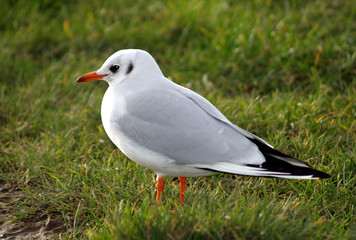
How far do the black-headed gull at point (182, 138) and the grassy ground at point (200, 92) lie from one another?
0.73 ft

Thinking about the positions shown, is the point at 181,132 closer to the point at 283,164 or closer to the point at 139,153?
the point at 139,153

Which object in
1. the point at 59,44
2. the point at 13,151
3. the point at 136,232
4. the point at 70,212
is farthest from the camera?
the point at 59,44

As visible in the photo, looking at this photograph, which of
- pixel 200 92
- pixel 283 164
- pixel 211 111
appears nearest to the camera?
pixel 283 164

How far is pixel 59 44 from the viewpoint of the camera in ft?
19.8

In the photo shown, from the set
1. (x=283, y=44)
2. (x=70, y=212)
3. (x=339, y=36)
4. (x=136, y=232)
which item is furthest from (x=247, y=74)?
(x=136, y=232)

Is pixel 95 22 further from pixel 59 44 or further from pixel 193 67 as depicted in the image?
pixel 193 67

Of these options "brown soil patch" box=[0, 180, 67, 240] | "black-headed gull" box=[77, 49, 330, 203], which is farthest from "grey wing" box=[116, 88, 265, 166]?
"brown soil patch" box=[0, 180, 67, 240]

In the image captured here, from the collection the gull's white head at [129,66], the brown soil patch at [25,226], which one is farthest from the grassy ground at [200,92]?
the gull's white head at [129,66]

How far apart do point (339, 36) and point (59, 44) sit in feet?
10.9

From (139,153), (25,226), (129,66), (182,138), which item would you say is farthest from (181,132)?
(25,226)

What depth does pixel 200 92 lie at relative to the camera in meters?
5.01

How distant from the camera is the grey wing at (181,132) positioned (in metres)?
2.95

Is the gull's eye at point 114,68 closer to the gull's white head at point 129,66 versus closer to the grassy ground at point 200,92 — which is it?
the gull's white head at point 129,66

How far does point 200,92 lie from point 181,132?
2092mm
